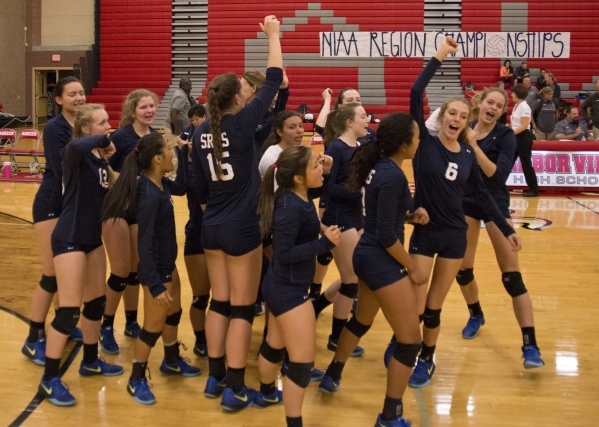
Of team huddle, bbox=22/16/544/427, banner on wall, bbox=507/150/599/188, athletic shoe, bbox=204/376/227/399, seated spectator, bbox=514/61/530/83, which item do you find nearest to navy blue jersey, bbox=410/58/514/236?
team huddle, bbox=22/16/544/427

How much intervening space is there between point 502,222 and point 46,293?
3.03m

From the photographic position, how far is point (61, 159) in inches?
170

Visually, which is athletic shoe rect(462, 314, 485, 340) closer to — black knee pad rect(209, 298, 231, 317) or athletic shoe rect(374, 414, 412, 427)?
athletic shoe rect(374, 414, 412, 427)

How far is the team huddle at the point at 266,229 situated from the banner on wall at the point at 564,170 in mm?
7252

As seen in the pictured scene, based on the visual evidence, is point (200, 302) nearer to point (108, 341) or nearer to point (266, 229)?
point (108, 341)

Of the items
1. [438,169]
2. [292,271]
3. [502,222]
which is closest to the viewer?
[292,271]

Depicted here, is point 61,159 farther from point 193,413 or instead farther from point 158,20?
point 158,20

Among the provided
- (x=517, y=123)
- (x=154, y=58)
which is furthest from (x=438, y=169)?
(x=154, y=58)

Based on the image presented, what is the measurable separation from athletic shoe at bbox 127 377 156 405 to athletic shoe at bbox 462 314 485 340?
2439mm

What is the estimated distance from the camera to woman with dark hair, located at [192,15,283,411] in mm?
3953

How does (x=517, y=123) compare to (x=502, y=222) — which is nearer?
(x=502, y=222)

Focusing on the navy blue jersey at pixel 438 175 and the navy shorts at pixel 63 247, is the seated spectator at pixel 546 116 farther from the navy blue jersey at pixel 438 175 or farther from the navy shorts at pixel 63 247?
the navy shorts at pixel 63 247

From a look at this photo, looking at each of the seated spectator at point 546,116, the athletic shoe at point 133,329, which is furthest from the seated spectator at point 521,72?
the athletic shoe at point 133,329

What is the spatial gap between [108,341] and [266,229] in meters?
1.89
